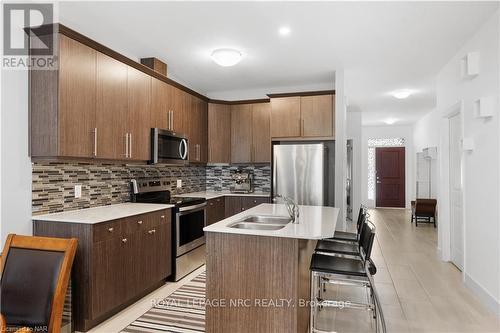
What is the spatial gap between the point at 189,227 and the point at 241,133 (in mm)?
2074

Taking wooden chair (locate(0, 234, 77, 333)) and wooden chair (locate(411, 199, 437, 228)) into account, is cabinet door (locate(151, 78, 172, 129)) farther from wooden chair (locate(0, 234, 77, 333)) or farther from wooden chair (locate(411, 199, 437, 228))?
wooden chair (locate(411, 199, 437, 228))

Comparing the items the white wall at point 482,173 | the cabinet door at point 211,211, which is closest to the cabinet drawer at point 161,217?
the cabinet door at point 211,211

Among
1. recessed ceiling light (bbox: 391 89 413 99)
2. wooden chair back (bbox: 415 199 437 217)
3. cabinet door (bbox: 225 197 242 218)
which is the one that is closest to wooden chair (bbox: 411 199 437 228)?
wooden chair back (bbox: 415 199 437 217)

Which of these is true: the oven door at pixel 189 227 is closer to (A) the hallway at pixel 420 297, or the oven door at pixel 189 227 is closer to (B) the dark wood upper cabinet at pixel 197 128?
(B) the dark wood upper cabinet at pixel 197 128

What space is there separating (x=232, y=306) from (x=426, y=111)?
25.2 ft

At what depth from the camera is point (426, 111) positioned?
7895 mm

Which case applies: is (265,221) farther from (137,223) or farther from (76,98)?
(76,98)

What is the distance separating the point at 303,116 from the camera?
4.84 metres

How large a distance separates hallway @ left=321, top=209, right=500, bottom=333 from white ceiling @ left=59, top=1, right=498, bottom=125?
277 cm

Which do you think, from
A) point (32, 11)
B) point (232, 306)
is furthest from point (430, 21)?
point (32, 11)

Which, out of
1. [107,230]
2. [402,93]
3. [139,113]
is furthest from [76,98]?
[402,93]

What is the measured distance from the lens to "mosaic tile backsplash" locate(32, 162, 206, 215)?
2.65 meters

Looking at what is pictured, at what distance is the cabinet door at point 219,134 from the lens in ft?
17.2

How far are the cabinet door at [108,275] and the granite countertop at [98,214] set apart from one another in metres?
0.20
